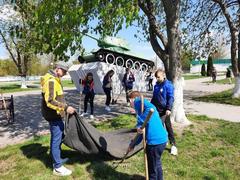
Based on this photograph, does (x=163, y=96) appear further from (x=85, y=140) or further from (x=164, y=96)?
(x=85, y=140)

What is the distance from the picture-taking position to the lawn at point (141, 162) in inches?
195

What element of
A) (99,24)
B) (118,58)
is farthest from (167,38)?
(118,58)

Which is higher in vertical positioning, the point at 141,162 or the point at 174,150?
the point at 174,150

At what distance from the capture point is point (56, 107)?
182 inches

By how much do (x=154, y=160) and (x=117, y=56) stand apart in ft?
57.6

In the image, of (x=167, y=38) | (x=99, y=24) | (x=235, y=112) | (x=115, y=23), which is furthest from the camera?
(x=235, y=112)

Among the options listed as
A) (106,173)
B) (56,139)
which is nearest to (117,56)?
(56,139)

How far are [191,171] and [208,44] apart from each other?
1233 centimetres

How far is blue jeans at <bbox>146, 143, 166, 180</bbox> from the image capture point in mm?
3902

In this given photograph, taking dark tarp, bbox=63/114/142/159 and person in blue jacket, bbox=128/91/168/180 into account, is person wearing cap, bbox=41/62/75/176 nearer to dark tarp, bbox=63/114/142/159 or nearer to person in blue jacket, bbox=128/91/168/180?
dark tarp, bbox=63/114/142/159

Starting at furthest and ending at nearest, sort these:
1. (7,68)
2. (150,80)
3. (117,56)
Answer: (7,68)
(150,80)
(117,56)

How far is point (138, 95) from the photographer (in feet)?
12.5

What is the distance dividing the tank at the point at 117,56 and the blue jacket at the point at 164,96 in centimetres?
1410

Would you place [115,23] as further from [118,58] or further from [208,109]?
[118,58]
